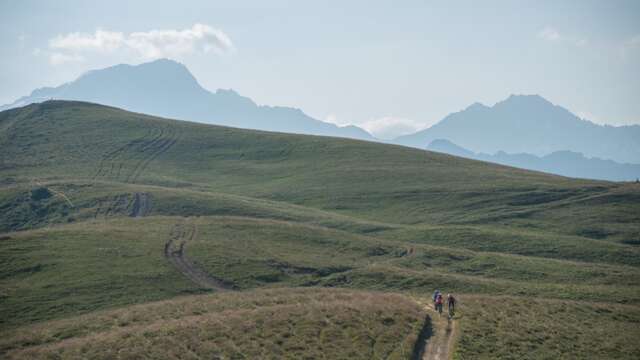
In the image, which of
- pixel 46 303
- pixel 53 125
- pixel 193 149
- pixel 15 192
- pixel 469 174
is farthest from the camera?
pixel 53 125

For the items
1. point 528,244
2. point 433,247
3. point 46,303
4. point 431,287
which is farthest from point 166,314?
point 528,244

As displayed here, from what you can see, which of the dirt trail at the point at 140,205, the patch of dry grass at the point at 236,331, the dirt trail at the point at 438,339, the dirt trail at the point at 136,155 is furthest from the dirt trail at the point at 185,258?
the dirt trail at the point at 136,155

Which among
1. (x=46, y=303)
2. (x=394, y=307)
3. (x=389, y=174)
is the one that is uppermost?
(x=389, y=174)

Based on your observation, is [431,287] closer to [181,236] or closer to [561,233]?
[181,236]

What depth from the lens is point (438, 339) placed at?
46.5 meters

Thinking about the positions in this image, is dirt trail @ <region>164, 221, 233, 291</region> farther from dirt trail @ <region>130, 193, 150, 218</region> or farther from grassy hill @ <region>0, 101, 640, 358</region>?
dirt trail @ <region>130, 193, 150, 218</region>

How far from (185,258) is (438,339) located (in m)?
38.2

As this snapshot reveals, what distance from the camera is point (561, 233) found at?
3996 inches

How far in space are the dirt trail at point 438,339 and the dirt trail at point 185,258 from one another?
81.0 feet

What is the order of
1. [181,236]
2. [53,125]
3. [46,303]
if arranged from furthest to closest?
[53,125], [181,236], [46,303]

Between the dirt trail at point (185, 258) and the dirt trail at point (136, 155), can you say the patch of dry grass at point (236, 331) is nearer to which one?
the dirt trail at point (185, 258)

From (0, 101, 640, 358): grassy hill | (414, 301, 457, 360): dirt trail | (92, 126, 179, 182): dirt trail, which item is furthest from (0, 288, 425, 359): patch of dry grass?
(92, 126, 179, 182): dirt trail

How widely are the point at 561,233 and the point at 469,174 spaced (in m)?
44.2

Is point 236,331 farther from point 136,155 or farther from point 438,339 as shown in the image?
point 136,155
